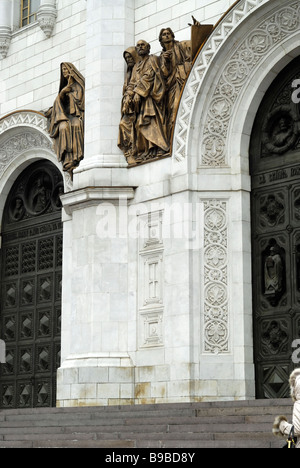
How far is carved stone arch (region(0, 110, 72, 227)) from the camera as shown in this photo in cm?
2061

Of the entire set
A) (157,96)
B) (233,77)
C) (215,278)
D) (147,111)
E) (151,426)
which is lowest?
(151,426)

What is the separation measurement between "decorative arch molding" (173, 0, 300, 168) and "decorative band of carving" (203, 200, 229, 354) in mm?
974

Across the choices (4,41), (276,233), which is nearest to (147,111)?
(276,233)

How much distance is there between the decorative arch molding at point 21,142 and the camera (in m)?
20.6

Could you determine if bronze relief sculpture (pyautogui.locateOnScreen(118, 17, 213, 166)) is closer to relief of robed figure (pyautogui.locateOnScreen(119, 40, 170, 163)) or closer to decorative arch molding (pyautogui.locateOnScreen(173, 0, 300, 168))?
relief of robed figure (pyautogui.locateOnScreen(119, 40, 170, 163))

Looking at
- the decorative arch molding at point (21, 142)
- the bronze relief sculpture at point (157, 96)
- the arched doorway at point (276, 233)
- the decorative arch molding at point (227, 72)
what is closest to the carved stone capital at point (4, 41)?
the decorative arch molding at point (21, 142)

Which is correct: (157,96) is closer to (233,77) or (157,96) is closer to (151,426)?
(233,77)

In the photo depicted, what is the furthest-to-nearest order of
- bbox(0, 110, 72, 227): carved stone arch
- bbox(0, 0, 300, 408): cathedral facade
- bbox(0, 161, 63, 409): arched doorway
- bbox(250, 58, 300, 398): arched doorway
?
bbox(0, 110, 72, 227): carved stone arch → bbox(0, 161, 63, 409): arched doorway → bbox(0, 0, 300, 408): cathedral facade → bbox(250, 58, 300, 398): arched doorway

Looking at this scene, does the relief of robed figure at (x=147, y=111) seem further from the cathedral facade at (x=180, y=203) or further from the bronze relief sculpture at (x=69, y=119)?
the bronze relief sculpture at (x=69, y=119)

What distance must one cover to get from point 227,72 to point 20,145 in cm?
682

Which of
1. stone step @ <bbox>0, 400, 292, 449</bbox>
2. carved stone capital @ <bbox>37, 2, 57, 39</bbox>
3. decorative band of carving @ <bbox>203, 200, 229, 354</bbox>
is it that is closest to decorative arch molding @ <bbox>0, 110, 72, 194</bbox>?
carved stone capital @ <bbox>37, 2, 57, 39</bbox>

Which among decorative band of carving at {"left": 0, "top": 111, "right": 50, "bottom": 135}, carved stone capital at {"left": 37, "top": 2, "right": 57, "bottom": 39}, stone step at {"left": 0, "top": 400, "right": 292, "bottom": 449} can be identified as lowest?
stone step at {"left": 0, "top": 400, "right": 292, "bottom": 449}

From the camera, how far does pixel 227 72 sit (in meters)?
16.6

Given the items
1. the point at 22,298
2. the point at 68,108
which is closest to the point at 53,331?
the point at 22,298
